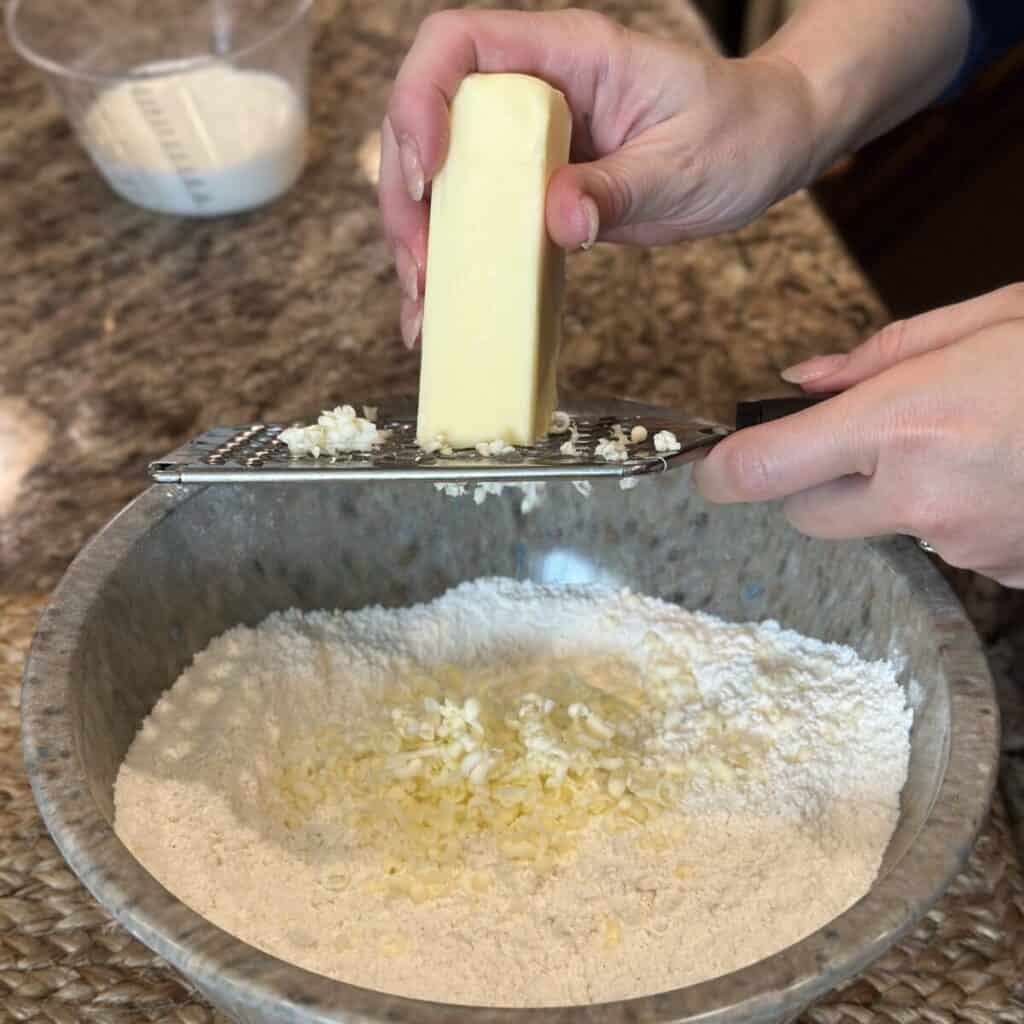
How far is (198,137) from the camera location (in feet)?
4.77

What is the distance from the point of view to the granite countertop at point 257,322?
1236mm

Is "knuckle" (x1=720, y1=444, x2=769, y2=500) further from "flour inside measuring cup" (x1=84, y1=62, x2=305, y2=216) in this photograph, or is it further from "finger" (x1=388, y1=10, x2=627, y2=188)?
"flour inside measuring cup" (x1=84, y1=62, x2=305, y2=216)

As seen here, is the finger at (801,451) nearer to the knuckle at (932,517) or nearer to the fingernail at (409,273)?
the knuckle at (932,517)

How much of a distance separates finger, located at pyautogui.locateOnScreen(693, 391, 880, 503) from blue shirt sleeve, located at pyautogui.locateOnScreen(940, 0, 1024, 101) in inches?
24.7

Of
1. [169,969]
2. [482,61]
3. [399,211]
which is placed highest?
[482,61]

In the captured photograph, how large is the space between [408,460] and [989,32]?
808 mm

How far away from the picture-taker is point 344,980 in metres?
0.70

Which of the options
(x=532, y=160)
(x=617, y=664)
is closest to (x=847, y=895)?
(x=617, y=664)

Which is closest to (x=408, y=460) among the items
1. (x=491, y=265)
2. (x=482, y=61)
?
(x=491, y=265)

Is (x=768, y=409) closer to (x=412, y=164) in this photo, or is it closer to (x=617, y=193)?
(x=617, y=193)

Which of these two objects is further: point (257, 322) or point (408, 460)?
point (257, 322)

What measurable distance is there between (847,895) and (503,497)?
421mm

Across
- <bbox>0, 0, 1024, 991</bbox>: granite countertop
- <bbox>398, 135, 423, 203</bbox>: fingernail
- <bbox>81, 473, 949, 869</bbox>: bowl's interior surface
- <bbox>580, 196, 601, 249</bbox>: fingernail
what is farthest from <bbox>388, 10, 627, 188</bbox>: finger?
<bbox>0, 0, 1024, 991</bbox>: granite countertop

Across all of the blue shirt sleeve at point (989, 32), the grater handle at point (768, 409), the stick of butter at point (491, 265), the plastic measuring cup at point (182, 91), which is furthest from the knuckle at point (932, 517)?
the plastic measuring cup at point (182, 91)
